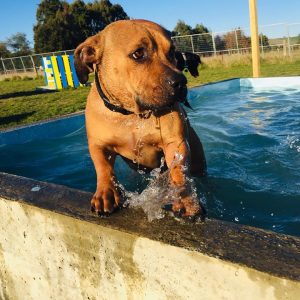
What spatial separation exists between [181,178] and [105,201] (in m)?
0.42

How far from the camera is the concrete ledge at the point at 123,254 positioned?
4.67 ft

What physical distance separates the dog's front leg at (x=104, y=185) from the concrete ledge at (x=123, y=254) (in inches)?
2.4

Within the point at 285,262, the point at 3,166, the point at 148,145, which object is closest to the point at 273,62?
the point at 3,166

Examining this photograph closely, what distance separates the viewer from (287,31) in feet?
63.3

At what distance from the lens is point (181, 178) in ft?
7.03

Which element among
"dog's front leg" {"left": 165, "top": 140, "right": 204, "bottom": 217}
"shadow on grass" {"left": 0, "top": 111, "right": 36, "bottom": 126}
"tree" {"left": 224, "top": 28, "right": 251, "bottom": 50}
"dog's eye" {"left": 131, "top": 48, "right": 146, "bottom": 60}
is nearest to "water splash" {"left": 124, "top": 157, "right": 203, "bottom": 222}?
"dog's front leg" {"left": 165, "top": 140, "right": 204, "bottom": 217}

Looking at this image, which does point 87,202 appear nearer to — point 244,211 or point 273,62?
point 244,211

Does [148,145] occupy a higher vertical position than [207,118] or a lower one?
higher

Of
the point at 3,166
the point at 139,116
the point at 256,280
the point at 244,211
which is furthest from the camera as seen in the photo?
the point at 3,166

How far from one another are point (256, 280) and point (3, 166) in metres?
4.36

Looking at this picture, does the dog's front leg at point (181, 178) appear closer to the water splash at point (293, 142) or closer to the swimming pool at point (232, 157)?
the swimming pool at point (232, 157)

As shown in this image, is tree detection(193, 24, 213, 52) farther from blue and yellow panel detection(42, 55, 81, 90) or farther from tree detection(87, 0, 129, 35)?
tree detection(87, 0, 129, 35)

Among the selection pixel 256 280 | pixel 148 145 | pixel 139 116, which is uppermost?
pixel 139 116

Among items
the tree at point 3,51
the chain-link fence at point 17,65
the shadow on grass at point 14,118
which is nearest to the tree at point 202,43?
the chain-link fence at point 17,65
